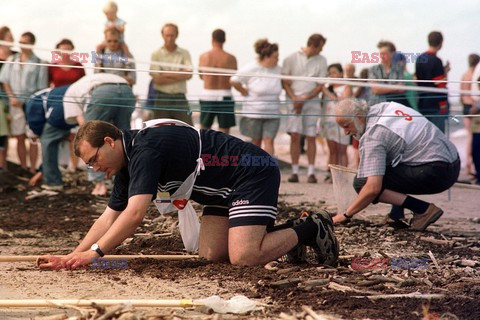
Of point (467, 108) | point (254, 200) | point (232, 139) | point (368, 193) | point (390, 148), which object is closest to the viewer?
point (254, 200)

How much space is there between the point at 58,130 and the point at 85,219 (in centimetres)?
263

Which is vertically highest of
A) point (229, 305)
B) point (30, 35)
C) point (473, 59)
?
point (30, 35)

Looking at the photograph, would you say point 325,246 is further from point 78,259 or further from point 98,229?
point 78,259

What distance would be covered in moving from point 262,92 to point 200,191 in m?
6.07

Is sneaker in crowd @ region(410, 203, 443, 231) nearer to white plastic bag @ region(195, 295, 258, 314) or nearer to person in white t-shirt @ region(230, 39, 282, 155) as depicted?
white plastic bag @ region(195, 295, 258, 314)

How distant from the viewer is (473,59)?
12164 mm

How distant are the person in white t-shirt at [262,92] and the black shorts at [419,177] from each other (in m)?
4.03

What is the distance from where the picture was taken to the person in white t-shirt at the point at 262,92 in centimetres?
1166

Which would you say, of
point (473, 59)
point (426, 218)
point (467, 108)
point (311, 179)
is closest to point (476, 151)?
point (467, 108)

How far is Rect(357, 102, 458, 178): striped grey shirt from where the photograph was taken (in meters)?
7.43

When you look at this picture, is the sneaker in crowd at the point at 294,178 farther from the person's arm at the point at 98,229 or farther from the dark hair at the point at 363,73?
the person's arm at the point at 98,229

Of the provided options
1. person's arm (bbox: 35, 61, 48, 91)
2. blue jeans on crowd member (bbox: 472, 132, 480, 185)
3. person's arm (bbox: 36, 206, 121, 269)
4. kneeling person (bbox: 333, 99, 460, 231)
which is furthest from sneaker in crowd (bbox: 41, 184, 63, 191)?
blue jeans on crowd member (bbox: 472, 132, 480, 185)

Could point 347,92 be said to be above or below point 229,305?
above

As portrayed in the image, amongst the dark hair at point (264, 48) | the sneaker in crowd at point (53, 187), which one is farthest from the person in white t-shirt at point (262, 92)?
the sneaker in crowd at point (53, 187)
